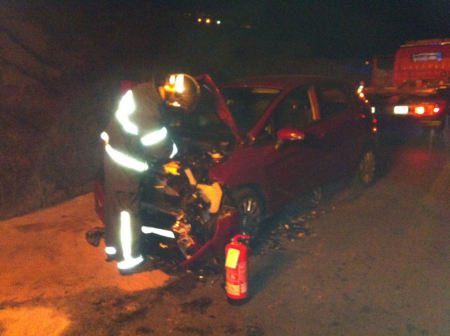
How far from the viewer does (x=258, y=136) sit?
496 centimetres

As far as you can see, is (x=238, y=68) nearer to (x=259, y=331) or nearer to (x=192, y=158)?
(x=192, y=158)

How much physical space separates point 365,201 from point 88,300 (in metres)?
4.18

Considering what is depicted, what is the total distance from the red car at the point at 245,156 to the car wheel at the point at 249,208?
0.01m

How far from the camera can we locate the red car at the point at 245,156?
4.26 metres

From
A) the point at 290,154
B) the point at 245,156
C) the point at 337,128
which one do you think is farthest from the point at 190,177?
the point at 337,128

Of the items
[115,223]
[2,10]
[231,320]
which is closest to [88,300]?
[115,223]

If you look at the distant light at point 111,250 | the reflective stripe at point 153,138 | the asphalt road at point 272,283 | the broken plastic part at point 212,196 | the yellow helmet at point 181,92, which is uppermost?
the yellow helmet at point 181,92

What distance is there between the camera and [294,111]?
5.47 m

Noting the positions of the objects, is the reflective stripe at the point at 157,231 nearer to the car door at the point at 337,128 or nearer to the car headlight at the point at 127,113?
the car headlight at the point at 127,113

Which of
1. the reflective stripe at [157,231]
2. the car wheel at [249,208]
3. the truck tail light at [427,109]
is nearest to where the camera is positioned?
the reflective stripe at [157,231]

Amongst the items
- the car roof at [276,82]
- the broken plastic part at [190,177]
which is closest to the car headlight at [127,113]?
the broken plastic part at [190,177]

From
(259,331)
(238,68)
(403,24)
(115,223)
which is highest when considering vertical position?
(403,24)

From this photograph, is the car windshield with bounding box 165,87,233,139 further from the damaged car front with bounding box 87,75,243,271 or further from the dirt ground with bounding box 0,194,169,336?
the dirt ground with bounding box 0,194,169,336

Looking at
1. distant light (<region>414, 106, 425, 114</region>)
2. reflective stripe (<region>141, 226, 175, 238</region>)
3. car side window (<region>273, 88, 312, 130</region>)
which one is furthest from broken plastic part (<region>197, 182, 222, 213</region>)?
distant light (<region>414, 106, 425, 114</region>)
